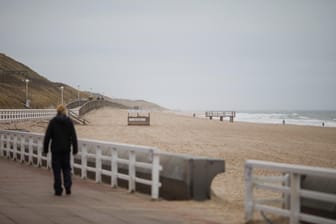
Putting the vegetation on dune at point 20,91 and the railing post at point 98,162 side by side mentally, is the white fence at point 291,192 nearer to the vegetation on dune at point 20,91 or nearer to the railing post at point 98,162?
the railing post at point 98,162

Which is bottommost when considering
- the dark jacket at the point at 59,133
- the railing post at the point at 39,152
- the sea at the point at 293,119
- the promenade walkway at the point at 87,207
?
the sea at the point at 293,119

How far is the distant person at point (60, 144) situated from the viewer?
10.6 metres

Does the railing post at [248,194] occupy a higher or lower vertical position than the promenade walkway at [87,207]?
higher

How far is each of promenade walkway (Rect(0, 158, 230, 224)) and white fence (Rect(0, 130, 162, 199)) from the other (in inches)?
12.3

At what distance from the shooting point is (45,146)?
1059cm

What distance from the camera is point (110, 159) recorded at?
38.8 ft

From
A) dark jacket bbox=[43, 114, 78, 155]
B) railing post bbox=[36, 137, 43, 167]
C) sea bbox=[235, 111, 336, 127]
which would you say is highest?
dark jacket bbox=[43, 114, 78, 155]

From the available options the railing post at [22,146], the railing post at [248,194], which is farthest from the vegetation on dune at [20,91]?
the railing post at [248,194]

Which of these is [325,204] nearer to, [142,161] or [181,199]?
[181,199]

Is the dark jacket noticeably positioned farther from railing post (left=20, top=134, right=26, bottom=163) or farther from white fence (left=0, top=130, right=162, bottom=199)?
railing post (left=20, top=134, right=26, bottom=163)

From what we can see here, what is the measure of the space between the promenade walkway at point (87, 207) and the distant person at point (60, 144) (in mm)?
318

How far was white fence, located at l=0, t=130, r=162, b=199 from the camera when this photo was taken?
10242 millimetres

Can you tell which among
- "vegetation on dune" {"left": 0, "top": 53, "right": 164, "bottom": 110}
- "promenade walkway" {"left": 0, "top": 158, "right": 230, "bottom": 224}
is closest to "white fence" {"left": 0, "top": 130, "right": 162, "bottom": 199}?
"promenade walkway" {"left": 0, "top": 158, "right": 230, "bottom": 224}

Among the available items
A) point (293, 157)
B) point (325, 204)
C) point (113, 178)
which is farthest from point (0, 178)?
point (293, 157)
